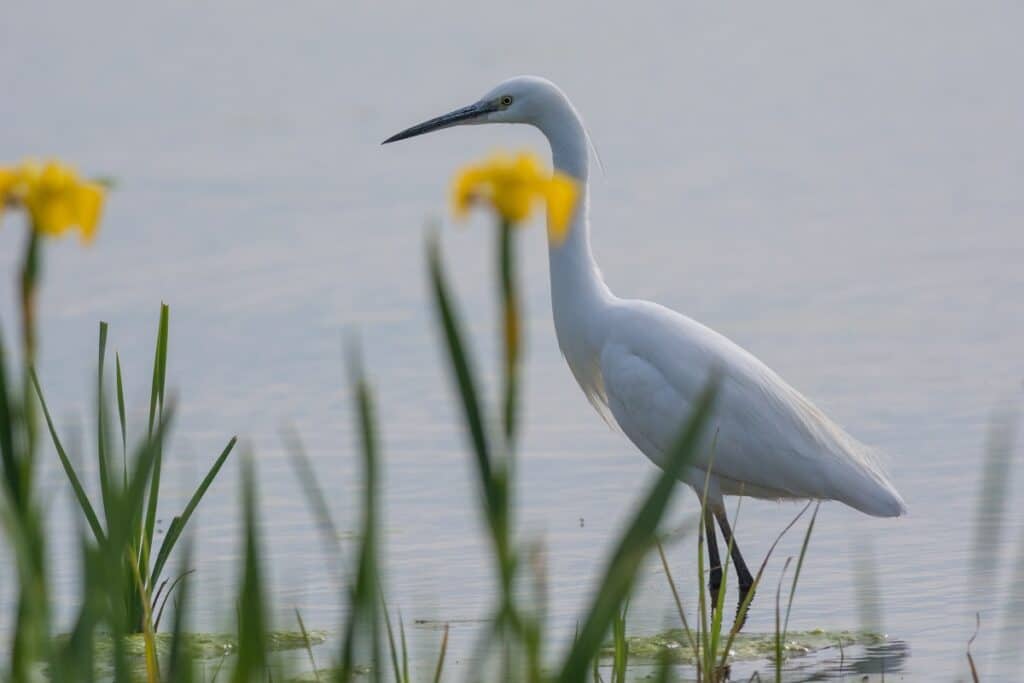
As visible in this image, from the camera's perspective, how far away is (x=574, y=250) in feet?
16.7

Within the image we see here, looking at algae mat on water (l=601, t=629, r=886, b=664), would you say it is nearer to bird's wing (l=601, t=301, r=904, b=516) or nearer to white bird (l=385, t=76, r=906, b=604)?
white bird (l=385, t=76, r=906, b=604)

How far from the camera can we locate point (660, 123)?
37.7ft

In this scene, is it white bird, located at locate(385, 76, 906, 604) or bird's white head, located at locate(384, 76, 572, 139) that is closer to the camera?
white bird, located at locate(385, 76, 906, 604)

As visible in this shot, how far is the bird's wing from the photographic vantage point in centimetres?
496

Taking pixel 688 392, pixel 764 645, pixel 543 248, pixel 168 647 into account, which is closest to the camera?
pixel 168 647

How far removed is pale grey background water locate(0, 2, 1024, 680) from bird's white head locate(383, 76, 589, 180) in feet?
3.56

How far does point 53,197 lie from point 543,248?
7.53 m

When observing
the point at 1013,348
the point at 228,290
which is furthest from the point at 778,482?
the point at 228,290

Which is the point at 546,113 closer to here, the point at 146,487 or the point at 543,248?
the point at 146,487

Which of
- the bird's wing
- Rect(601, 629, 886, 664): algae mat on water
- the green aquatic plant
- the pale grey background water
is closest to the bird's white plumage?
the bird's wing

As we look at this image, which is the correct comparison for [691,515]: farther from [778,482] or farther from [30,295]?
[30,295]

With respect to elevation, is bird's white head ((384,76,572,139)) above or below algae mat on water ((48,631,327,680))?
above

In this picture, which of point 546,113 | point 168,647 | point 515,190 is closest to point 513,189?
point 515,190

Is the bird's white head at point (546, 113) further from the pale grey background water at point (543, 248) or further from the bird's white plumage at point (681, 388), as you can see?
the pale grey background water at point (543, 248)
